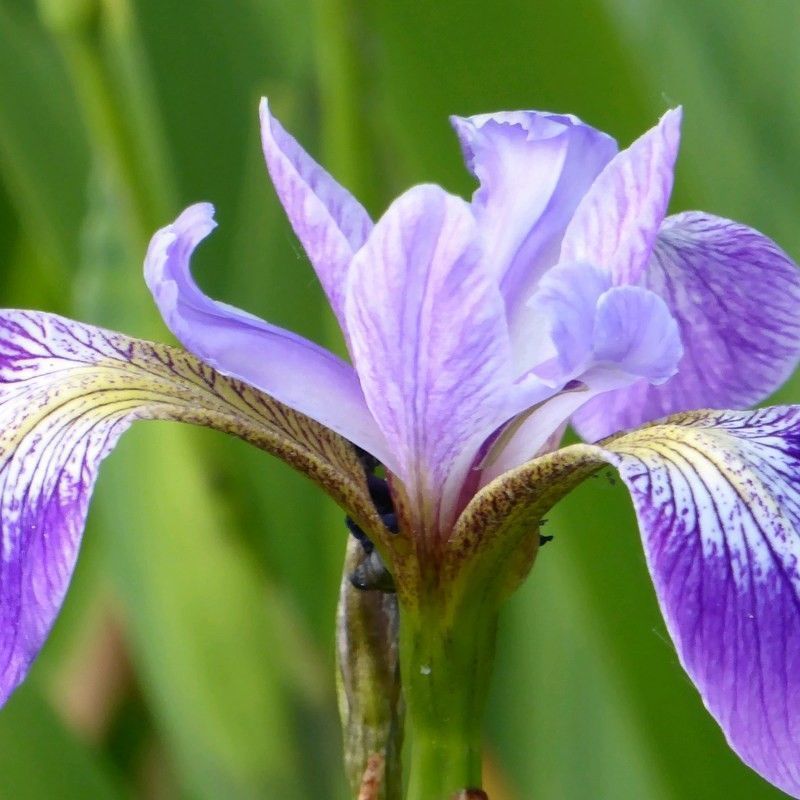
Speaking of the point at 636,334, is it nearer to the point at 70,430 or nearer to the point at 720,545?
the point at 720,545

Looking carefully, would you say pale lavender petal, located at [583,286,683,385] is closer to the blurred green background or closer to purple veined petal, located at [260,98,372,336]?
purple veined petal, located at [260,98,372,336]

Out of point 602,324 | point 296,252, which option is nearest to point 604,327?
point 602,324

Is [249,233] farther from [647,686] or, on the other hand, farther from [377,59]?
[647,686]

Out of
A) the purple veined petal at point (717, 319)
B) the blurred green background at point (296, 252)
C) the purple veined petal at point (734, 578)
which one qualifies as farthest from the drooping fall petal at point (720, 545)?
the blurred green background at point (296, 252)

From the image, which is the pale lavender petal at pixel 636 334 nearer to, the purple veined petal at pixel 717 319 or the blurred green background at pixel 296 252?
the purple veined petal at pixel 717 319

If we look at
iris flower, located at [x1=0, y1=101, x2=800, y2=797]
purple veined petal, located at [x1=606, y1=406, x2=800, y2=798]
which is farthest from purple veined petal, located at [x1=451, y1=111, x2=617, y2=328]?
purple veined petal, located at [x1=606, y1=406, x2=800, y2=798]

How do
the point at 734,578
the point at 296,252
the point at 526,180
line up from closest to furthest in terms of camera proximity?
the point at 734,578
the point at 526,180
the point at 296,252
